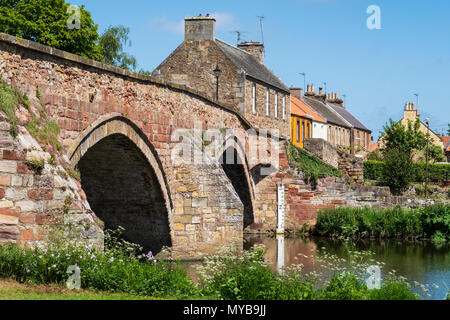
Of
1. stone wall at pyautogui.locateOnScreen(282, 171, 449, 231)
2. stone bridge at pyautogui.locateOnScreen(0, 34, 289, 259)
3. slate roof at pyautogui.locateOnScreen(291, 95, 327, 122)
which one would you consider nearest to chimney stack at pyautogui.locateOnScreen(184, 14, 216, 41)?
stone bridge at pyautogui.locateOnScreen(0, 34, 289, 259)

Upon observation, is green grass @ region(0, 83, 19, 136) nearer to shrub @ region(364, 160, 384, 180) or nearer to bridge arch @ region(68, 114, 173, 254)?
bridge arch @ region(68, 114, 173, 254)

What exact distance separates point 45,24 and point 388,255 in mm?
18019

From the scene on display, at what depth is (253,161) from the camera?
27.2 m

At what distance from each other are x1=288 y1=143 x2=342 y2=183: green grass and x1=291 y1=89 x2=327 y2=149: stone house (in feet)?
32.5

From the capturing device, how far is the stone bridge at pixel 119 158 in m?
10.2

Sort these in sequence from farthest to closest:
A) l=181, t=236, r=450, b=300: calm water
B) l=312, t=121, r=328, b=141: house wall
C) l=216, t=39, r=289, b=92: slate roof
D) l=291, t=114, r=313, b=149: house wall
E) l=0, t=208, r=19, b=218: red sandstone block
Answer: l=312, t=121, r=328, b=141: house wall → l=291, t=114, r=313, b=149: house wall → l=216, t=39, r=289, b=92: slate roof → l=181, t=236, r=450, b=300: calm water → l=0, t=208, r=19, b=218: red sandstone block

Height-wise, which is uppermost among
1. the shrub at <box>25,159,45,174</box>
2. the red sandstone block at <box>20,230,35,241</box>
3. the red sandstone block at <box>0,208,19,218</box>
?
the shrub at <box>25,159,45,174</box>

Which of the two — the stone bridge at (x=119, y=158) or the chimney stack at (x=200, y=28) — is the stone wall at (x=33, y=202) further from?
the chimney stack at (x=200, y=28)

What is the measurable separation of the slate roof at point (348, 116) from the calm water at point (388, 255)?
3023cm

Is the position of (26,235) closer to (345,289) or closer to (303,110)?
(345,289)

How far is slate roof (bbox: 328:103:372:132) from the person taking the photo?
5565 cm
